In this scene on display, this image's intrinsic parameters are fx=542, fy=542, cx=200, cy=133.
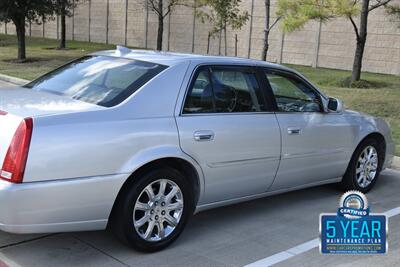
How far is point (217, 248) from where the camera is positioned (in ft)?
14.5

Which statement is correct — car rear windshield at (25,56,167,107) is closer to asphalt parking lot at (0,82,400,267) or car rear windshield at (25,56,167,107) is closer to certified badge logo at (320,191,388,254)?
asphalt parking lot at (0,82,400,267)

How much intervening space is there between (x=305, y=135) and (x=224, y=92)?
101 centimetres

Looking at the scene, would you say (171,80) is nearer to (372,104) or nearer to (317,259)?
(317,259)

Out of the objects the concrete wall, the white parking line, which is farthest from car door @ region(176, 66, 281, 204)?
the concrete wall

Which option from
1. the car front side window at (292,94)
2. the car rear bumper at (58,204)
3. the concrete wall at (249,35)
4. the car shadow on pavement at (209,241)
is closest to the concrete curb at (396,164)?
the car shadow on pavement at (209,241)

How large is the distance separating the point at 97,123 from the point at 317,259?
2006mm

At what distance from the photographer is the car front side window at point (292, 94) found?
523 cm

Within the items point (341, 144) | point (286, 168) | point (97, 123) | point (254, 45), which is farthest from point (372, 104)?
point (254, 45)

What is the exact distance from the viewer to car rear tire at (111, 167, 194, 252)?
405 cm

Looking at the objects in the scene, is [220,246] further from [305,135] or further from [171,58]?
[171,58]

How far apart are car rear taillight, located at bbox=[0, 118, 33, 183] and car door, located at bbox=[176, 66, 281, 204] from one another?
3.94 feet

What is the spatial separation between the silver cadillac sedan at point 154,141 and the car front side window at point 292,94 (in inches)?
0.5

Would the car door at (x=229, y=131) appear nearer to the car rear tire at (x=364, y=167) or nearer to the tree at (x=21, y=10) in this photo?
the car rear tire at (x=364, y=167)

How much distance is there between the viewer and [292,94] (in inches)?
216
